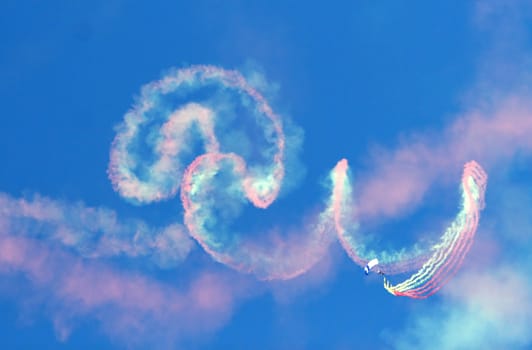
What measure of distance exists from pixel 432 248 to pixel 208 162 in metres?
9.23

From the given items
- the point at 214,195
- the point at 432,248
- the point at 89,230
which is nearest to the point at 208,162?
the point at 214,195

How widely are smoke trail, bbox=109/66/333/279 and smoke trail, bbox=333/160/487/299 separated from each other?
0.88 meters

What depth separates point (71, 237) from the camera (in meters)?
26.3

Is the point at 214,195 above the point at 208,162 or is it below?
below

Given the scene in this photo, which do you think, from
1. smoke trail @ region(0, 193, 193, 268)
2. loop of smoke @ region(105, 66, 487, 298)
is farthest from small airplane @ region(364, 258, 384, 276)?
smoke trail @ region(0, 193, 193, 268)

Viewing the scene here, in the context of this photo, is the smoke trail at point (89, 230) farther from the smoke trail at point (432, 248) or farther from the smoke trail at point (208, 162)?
the smoke trail at point (432, 248)

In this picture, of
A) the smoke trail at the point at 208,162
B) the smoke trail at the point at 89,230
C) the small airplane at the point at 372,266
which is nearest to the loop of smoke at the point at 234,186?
the smoke trail at the point at 208,162

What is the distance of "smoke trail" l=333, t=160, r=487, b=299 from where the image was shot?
26.5 metres

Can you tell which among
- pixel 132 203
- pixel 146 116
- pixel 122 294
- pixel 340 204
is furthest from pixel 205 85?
pixel 122 294

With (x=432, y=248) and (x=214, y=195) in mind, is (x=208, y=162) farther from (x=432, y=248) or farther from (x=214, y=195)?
(x=432, y=248)

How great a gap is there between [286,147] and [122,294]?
8.57 m

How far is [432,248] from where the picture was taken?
87.2ft

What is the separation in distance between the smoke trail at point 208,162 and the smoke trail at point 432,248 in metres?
0.88

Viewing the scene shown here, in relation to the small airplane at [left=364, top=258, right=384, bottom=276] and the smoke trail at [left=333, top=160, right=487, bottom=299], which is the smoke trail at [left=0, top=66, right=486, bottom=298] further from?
the small airplane at [left=364, top=258, right=384, bottom=276]
